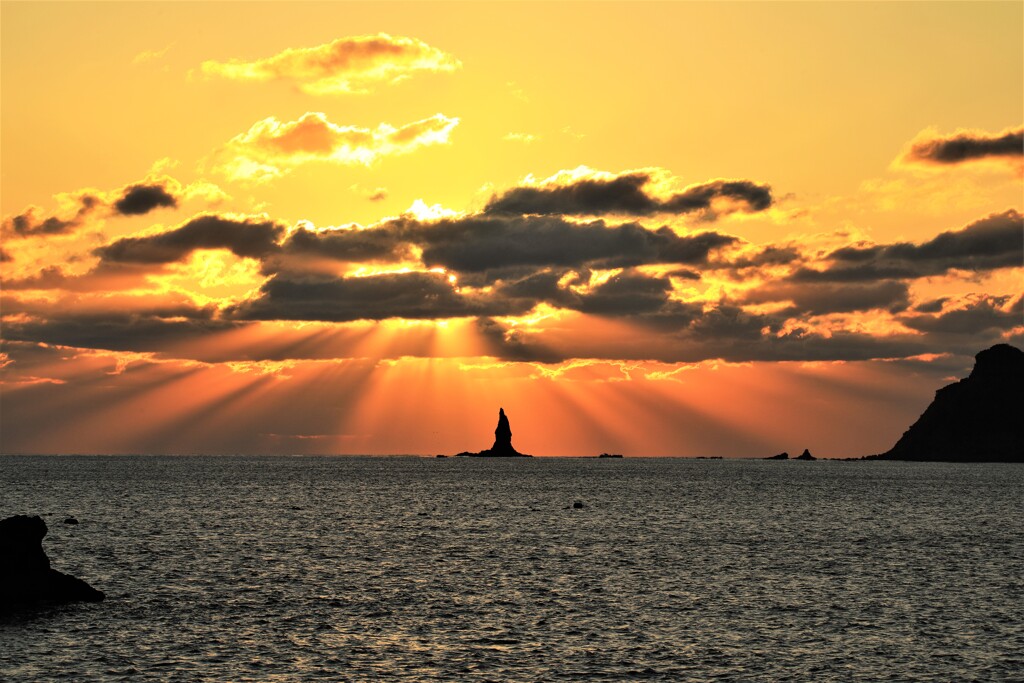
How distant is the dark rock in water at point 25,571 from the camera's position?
62.2 meters

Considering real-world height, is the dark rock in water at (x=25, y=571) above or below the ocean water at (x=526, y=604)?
above

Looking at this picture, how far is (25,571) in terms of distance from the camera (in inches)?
2500

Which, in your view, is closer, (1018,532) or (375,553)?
(375,553)

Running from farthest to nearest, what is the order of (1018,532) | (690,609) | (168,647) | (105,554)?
(1018,532)
(105,554)
(690,609)
(168,647)

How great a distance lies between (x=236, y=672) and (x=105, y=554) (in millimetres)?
51199

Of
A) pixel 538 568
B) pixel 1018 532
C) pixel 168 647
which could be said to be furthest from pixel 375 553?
pixel 1018 532

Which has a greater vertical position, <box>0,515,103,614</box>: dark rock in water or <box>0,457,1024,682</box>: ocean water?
<box>0,515,103,614</box>: dark rock in water

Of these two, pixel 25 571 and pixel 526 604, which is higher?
pixel 25 571

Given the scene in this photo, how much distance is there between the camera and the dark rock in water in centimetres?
6216

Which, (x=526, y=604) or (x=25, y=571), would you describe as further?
(x=526, y=604)

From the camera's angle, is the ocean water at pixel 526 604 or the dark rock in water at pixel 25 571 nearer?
the ocean water at pixel 526 604

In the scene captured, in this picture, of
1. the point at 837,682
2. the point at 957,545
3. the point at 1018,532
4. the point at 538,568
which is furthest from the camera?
the point at 1018,532

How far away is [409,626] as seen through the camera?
60.1m

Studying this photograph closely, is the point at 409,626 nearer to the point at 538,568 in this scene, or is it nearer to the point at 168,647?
the point at 168,647
